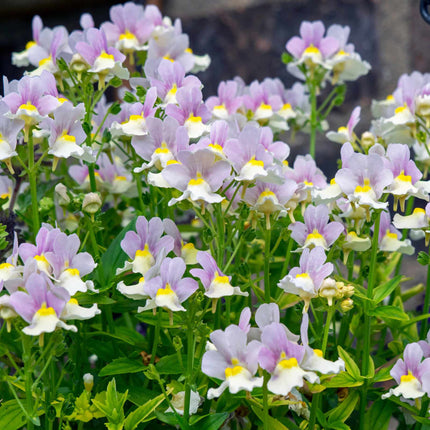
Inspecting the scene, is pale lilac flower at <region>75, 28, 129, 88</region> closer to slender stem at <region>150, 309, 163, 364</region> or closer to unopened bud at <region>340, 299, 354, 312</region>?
slender stem at <region>150, 309, 163, 364</region>

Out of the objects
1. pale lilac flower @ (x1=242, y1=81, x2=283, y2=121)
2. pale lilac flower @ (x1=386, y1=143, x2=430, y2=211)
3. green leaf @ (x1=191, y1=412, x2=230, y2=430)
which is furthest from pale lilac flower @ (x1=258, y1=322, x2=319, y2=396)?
pale lilac flower @ (x1=242, y1=81, x2=283, y2=121)

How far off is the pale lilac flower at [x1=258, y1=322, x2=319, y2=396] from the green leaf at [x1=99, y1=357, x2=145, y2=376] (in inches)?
8.4

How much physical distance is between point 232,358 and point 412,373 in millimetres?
237

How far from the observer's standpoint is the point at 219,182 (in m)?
0.83

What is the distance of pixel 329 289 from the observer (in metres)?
0.82

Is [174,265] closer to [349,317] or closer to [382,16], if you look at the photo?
[349,317]

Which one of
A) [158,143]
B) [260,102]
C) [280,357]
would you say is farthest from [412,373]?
[260,102]

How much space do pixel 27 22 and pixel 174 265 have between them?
1567 millimetres

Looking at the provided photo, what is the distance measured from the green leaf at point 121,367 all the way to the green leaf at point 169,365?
0.07 feet

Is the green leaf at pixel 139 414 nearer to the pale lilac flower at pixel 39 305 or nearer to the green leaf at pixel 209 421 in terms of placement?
the green leaf at pixel 209 421

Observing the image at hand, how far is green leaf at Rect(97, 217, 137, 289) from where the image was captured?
0.92 metres

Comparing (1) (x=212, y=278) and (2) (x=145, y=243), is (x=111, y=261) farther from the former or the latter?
(1) (x=212, y=278)

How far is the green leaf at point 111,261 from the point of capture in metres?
0.92

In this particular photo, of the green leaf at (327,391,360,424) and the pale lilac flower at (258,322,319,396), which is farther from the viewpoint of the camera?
the green leaf at (327,391,360,424)
